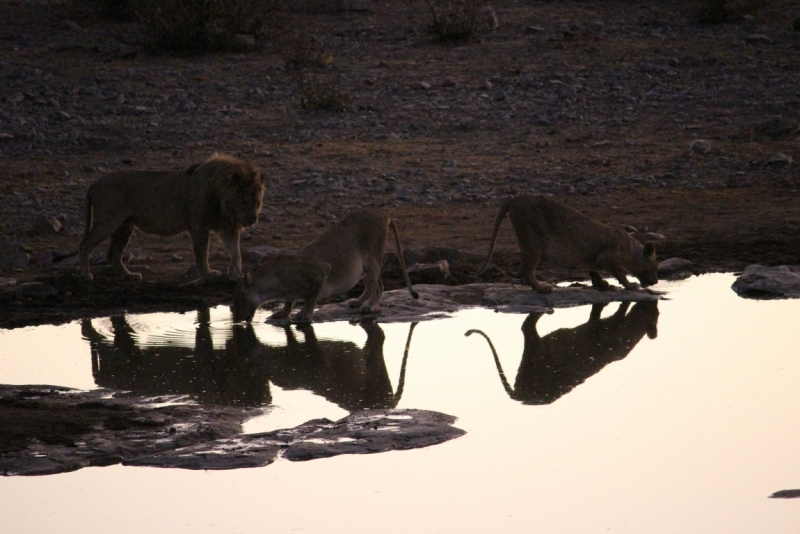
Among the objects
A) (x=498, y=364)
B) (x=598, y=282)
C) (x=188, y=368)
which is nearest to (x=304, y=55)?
(x=598, y=282)

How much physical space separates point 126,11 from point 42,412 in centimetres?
1810

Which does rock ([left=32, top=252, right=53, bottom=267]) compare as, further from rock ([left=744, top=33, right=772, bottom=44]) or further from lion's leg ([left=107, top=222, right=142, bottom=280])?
rock ([left=744, top=33, right=772, bottom=44])

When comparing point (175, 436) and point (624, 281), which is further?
point (624, 281)

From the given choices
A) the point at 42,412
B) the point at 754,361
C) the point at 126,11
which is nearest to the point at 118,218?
the point at 42,412

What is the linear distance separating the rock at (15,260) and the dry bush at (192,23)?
31.6 ft

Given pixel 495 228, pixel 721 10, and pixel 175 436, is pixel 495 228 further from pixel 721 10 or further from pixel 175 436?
pixel 721 10

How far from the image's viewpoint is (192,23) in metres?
21.8

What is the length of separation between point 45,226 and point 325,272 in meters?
5.25

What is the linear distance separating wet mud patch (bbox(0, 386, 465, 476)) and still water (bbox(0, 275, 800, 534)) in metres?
0.12

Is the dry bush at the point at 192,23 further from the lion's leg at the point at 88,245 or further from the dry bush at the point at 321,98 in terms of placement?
the lion's leg at the point at 88,245

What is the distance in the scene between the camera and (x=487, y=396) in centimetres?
804

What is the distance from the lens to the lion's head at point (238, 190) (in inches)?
465

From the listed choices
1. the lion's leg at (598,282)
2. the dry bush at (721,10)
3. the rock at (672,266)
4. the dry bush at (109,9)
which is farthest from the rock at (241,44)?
the lion's leg at (598,282)

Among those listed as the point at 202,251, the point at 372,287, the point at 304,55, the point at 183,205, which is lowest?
the point at 372,287
